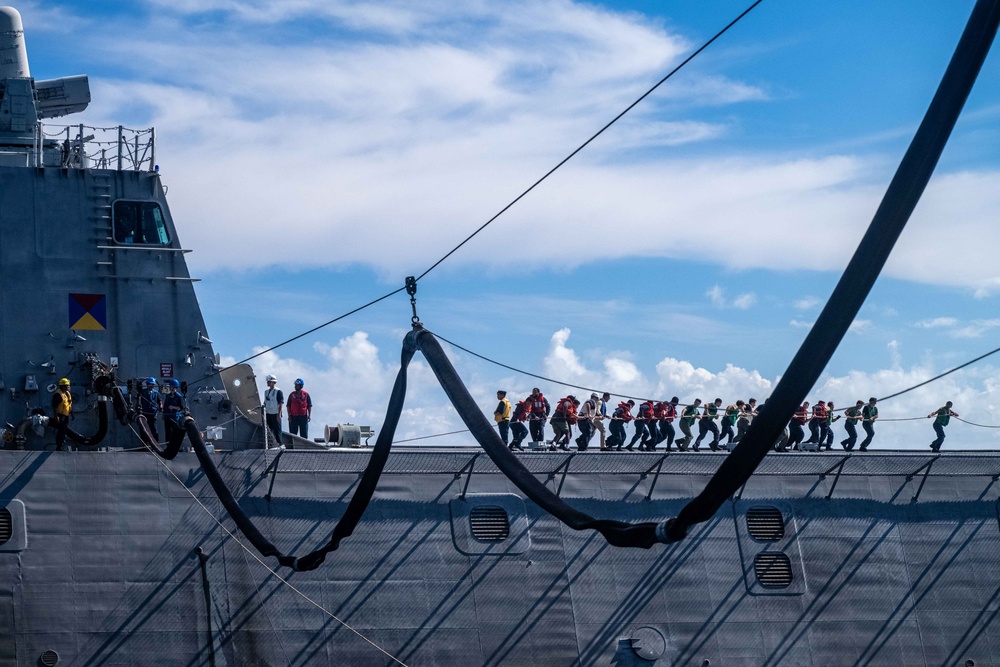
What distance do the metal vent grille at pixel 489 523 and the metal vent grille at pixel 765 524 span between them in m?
4.94

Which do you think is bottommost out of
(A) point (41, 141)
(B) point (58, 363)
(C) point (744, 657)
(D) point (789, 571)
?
(C) point (744, 657)

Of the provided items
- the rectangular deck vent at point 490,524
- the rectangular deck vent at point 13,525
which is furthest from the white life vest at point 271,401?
the rectangular deck vent at point 13,525

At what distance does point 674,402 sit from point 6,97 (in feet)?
50.8

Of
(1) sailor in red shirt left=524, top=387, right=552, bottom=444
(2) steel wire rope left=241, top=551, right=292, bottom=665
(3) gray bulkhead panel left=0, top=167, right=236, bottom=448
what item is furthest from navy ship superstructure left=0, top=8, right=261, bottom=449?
(1) sailor in red shirt left=524, top=387, right=552, bottom=444

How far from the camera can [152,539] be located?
19.2 metres

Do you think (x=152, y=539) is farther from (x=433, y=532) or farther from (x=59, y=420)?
(x=433, y=532)

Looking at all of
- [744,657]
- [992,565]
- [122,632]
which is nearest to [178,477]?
[122,632]

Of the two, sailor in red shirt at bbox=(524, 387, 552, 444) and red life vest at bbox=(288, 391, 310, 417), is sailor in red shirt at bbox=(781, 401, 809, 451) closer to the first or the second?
sailor in red shirt at bbox=(524, 387, 552, 444)

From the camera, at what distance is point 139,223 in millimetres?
22297

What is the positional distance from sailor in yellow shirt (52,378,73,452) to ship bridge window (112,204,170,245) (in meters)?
3.44

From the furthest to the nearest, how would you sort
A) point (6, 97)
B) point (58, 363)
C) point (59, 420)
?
point (6, 97) → point (58, 363) → point (59, 420)

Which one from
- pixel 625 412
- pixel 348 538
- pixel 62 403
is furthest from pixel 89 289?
pixel 625 412

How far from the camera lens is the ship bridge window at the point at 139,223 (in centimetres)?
2214

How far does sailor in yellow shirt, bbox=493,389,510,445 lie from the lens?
24375 millimetres
